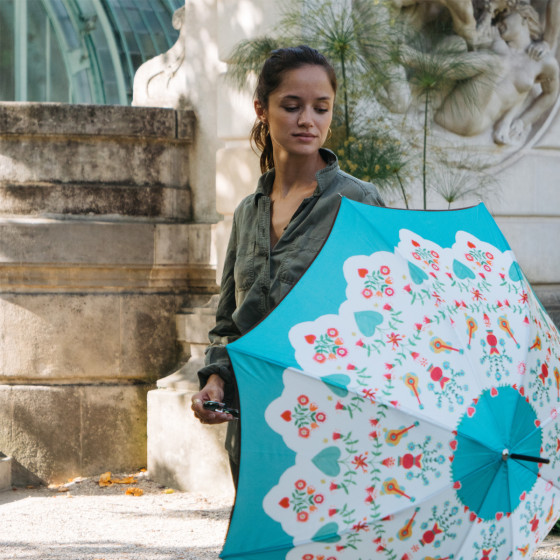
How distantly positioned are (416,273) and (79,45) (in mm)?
14410

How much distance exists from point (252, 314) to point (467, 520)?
679mm

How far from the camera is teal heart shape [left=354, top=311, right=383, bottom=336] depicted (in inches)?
89.0

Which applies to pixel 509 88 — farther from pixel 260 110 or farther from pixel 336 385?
pixel 336 385

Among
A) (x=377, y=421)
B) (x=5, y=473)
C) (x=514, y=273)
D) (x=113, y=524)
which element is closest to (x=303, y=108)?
(x=514, y=273)

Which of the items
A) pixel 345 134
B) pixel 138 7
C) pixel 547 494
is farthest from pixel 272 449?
pixel 138 7

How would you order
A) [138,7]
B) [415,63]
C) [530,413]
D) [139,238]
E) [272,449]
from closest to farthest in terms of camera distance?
[272,449] < [530,413] < [415,63] < [139,238] < [138,7]

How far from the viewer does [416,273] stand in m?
2.34

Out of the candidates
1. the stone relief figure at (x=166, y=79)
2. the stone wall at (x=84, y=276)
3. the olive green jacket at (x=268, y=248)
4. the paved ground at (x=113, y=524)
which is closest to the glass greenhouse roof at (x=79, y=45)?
the stone relief figure at (x=166, y=79)

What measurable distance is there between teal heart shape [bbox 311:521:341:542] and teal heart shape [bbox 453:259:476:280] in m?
0.60

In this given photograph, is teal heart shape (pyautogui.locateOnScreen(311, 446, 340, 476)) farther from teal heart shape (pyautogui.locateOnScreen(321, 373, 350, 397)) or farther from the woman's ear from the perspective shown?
the woman's ear

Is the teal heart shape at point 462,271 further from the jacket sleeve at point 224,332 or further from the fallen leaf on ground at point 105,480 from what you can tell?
the fallen leaf on ground at point 105,480

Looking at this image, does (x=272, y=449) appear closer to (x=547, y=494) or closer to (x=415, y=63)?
(x=547, y=494)

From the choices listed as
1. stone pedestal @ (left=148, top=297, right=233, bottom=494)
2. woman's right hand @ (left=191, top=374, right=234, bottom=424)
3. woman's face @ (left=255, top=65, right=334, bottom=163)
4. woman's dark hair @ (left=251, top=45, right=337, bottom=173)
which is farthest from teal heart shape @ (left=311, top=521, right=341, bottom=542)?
stone pedestal @ (left=148, top=297, right=233, bottom=494)

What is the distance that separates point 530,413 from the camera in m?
2.37
